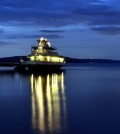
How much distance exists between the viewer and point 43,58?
84250mm

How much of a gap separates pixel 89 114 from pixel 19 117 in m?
4.07

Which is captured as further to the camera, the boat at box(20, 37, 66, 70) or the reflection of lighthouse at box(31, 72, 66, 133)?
the boat at box(20, 37, 66, 70)

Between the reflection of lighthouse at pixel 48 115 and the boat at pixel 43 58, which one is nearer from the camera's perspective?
the reflection of lighthouse at pixel 48 115

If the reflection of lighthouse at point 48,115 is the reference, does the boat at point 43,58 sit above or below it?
above

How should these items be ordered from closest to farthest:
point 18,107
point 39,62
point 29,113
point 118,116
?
1. point 118,116
2. point 29,113
3. point 18,107
4. point 39,62

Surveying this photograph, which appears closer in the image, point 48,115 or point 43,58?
point 48,115

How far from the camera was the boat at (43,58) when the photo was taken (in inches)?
3147

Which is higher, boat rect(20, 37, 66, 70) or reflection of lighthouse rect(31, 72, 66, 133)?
boat rect(20, 37, 66, 70)

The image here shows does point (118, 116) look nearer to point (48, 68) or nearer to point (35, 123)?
point (35, 123)

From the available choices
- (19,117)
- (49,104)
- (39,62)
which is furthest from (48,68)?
(19,117)

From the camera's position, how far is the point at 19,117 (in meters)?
21.5

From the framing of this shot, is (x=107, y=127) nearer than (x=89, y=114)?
Yes

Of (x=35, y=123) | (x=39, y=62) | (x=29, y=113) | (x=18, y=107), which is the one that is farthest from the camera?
(x=39, y=62)

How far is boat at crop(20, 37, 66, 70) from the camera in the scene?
262ft
